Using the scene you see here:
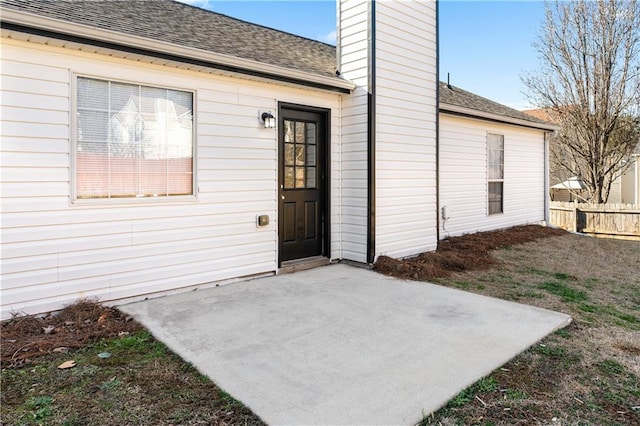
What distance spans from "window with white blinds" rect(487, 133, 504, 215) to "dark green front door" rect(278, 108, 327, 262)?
4.90 meters

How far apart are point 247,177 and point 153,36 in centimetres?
187

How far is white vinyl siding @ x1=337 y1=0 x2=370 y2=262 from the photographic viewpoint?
594 centimetres

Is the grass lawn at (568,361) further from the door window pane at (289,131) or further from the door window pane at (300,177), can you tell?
the door window pane at (289,131)

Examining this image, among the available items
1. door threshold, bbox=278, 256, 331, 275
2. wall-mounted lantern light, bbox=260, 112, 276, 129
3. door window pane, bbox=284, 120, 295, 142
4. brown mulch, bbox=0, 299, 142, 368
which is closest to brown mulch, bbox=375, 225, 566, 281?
door threshold, bbox=278, 256, 331, 275

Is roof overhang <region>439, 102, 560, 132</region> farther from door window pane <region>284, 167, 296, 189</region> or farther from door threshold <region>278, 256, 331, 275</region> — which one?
door threshold <region>278, 256, 331, 275</region>

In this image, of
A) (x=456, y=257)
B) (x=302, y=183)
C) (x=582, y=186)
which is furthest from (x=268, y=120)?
(x=582, y=186)

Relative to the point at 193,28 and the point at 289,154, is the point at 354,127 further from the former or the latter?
the point at 193,28

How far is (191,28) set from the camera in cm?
551

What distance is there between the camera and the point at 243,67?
4.84 m

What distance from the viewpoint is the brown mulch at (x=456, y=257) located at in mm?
5643

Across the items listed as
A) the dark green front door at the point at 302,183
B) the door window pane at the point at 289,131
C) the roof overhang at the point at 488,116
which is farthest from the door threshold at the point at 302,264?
the roof overhang at the point at 488,116

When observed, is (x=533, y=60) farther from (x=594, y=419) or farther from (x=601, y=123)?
(x=594, y=419)

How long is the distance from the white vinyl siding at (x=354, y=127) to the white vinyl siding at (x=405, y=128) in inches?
→ 7.9

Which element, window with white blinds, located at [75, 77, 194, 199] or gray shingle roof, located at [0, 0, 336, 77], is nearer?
window with white blinds, located at [75, 77, 194, 199]
